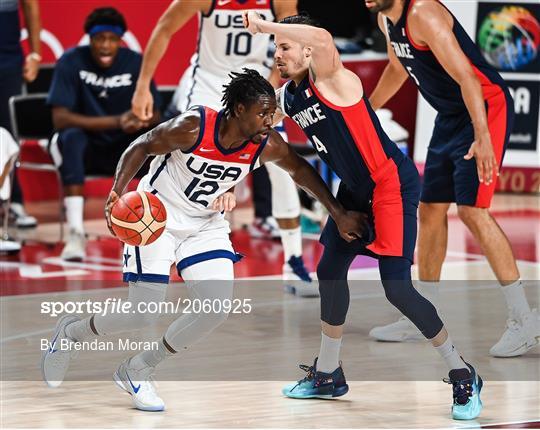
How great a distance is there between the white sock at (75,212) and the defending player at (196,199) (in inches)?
133

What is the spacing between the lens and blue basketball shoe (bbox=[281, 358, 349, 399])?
5.44 metres

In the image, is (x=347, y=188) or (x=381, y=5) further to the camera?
(x=381, y=5)

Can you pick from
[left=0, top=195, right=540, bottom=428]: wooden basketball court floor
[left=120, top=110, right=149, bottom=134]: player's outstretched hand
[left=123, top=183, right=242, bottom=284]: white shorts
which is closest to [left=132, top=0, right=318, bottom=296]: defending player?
[left=0, top=195, right=540, bottom=428]: wooden basketball court floor

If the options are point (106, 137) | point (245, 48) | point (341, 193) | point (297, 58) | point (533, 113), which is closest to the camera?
point (297, 58)

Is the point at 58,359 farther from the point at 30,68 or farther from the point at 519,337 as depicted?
the point at 30,68

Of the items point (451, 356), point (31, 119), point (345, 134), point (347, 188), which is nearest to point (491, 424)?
point (451, 356)

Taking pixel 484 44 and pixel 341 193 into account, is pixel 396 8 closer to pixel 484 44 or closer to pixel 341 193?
pixel 341 193

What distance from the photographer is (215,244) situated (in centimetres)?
540

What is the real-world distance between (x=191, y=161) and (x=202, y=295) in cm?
58

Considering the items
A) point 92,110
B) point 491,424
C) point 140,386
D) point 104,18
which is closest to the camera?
point 491,424

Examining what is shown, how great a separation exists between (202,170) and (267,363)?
3.96ft

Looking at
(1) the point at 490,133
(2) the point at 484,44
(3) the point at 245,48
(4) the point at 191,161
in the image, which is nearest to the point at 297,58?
(4) the point at 191,161

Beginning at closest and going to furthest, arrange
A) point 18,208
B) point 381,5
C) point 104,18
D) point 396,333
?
point 381,5 → point 396,333 → point 104,18 → point 18,208

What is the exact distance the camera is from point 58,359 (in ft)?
18.5
